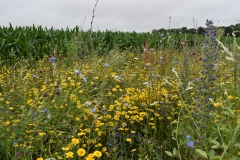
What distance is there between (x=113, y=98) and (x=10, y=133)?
161cm

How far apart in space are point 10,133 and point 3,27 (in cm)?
812

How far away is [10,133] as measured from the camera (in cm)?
240

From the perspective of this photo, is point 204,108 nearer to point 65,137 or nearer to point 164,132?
point 164,132

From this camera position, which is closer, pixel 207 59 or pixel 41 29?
pixel 207 59

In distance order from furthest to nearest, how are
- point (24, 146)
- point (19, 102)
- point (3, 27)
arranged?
point (3, 27) < point (19, 102) < point (24, 146)

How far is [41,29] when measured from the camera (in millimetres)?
10086

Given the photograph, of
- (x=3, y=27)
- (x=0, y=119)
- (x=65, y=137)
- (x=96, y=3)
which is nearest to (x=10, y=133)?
(x=0, y=119)

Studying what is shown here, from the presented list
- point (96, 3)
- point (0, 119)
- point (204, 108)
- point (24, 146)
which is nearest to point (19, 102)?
point (0, 119)

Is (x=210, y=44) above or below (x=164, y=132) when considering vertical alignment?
above

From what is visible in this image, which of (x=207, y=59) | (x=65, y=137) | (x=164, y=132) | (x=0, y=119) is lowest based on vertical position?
(x=164, y=132)

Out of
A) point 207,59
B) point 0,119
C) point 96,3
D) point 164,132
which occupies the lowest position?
point 164,132

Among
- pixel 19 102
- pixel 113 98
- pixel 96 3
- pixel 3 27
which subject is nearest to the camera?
pixel 96 3

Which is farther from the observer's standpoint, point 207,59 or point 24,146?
point 207,59

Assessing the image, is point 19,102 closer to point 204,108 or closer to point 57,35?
point 204,108
